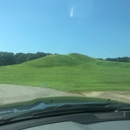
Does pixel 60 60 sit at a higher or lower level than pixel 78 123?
higher

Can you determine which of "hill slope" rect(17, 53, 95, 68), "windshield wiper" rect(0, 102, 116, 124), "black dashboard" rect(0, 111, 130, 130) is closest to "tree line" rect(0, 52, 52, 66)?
"hill slope" rect(17, 53, 95, 68)

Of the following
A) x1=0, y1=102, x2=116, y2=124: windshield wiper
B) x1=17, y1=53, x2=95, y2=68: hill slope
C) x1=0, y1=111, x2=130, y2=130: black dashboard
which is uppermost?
x1=17, y1=53, x2=95, y2=68: hill slope

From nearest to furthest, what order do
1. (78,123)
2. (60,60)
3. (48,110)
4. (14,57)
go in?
1. (78,123)
2. (48,110)
3. (14,57)
4. (60,60)

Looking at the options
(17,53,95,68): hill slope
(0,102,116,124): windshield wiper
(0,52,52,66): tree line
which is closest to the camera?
(0,102,116,124): windshield wiper

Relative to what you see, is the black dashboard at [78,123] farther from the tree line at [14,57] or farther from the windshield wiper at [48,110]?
the tree line at [14,57]

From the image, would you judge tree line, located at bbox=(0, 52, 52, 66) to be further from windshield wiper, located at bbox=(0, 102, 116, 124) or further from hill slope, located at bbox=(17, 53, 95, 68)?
windshield wiper, located at bbox=(0, 102, 116, 124)

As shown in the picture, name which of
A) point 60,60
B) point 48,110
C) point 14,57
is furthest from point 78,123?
point 60,60

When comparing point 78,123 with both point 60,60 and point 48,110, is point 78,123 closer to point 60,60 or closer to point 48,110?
point 48,110

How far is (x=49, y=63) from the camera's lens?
34.0m

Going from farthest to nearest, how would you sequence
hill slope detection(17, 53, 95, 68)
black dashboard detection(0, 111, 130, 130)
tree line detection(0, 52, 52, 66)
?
hill slope detection(17, 53, 95, 68) → tree line detection(0, 52, 52, 66) → black dashboard detection(0, 111, 130, 130)

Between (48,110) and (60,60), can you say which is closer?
(48,110)

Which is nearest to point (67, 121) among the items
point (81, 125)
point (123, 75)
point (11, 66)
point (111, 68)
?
point (81, 125)

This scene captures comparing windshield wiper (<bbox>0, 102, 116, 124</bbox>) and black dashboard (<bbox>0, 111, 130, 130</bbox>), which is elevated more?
windshield wiper (<bbox>0, 102, 116, 124</bbox>)

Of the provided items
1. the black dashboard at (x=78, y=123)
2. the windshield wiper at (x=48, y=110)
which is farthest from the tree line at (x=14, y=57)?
the black dashboard at (x=78, y=123)
